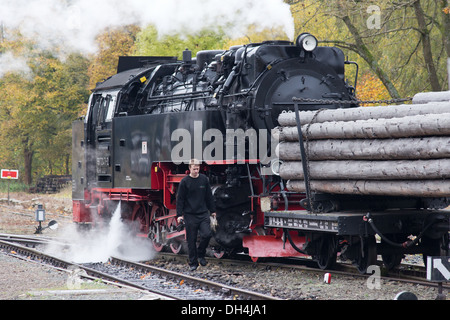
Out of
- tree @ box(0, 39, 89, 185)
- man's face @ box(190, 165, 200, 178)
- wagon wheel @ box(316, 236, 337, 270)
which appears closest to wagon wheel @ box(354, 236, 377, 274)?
wagon wheel @ box(316, 236, 337, 270)

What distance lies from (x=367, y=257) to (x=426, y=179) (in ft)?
6.34

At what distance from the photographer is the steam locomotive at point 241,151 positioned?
30.3 ft

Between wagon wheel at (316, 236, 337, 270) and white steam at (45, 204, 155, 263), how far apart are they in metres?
4.16

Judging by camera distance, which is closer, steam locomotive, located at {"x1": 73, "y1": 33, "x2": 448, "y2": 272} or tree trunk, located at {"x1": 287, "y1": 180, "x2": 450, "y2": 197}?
tree trunk, located at {"x1": 287, "y1": 180, "x2": 450, "y2": 197}

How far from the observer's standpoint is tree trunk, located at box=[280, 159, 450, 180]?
7074 mm

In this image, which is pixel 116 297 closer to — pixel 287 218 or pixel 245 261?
pixel 287 218

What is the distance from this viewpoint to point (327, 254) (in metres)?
9.62

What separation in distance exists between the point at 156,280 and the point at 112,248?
146 inches

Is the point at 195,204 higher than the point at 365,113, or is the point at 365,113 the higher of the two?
the point at 365,113

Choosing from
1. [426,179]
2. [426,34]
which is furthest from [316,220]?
[426,34]

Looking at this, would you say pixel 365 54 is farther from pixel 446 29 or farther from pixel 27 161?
pixel 27 161

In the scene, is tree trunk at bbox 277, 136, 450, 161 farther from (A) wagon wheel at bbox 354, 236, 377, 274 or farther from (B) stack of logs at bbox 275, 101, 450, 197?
(A) wagon wheel at bbox 354, 236, 377, 274

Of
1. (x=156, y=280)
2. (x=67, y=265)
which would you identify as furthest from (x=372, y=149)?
(x=67, y=265)

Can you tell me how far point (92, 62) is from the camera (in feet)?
122
